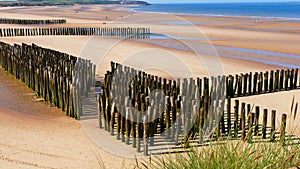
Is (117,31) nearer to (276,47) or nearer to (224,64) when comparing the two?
(276,47)

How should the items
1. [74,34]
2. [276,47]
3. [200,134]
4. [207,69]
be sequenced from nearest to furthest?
1. [200,134]
2. [207,69]
3. [276,47]
4. [74,34]

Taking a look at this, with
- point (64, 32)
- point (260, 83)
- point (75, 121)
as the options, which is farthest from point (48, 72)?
point (64, 32)

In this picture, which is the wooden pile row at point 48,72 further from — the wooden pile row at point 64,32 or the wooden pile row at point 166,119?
the wooden pile row at point 64,32

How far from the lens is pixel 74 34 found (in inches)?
1752

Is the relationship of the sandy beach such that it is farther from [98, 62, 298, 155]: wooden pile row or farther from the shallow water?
[98, 62, 298, 155]: wooden pile row

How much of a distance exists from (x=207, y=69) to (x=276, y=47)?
14882mm

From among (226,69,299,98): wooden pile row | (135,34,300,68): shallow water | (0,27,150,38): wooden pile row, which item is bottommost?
(0,27,150,38): wooden pile row

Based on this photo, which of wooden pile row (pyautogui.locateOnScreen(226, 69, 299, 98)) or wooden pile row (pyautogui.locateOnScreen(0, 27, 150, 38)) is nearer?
wooden pile row (pyautogui.locateOnScreen(226, 69, 299, 98))

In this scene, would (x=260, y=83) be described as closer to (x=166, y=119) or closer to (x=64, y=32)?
(x=166, y=119)

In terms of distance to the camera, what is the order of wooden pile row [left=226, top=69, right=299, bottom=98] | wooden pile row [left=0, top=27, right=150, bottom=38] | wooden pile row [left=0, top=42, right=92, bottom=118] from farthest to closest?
wooden pile row [left=0, top=27, right=150, bottom=38], wooden pile row [left=226, top=69, right=299, bottom=98], wooden pile row [left=0, top=42, right=92, bottom=118]

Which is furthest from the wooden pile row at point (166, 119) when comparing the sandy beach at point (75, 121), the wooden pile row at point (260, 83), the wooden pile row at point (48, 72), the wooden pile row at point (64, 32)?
the wooden pile row at point (64, 32)

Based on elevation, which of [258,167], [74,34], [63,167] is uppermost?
[258,167]

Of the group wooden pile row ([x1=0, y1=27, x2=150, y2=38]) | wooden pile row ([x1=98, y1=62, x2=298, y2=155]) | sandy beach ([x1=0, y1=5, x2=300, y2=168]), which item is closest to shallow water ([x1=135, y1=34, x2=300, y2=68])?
sandy beach ([x1=0, y1=5, x2=300, y2=168])

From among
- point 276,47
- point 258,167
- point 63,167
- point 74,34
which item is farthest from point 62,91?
point 74,34
